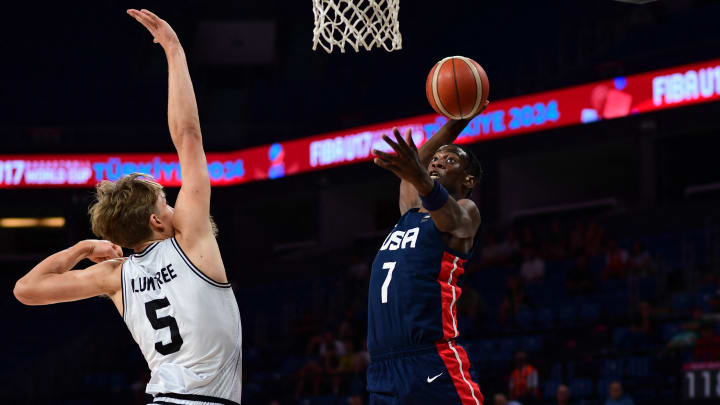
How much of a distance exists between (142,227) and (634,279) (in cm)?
1072

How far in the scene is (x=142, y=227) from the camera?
3.46 meters

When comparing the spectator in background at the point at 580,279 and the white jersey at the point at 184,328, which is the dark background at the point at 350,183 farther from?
the white jersey at the point at 184,328

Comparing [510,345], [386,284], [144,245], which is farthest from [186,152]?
[510,345]

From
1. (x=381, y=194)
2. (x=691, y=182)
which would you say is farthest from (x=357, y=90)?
(x=691, y=182)

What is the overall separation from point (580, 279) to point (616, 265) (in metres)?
0.52

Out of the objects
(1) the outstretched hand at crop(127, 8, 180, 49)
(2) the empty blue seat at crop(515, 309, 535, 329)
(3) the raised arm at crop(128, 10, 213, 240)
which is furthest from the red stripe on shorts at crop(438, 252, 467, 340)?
(2) the empty blue seat at crop(515, 309, 535, 329)

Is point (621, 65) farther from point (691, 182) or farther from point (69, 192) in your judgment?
point (69, 192)

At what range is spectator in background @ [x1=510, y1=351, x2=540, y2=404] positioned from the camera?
11.1 m

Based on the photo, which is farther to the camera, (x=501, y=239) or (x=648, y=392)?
(x=501, y=239)

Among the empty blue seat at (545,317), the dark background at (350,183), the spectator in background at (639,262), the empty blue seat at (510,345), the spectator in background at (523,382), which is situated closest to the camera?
the spectator in background at (523,382)

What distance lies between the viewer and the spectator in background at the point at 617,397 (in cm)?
1003

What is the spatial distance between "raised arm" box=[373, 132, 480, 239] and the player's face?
7.2 inches

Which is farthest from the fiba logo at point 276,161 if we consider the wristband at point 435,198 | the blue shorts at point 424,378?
the wristband at point 435,198

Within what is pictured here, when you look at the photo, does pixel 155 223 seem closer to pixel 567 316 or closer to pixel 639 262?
pixel 567 316
